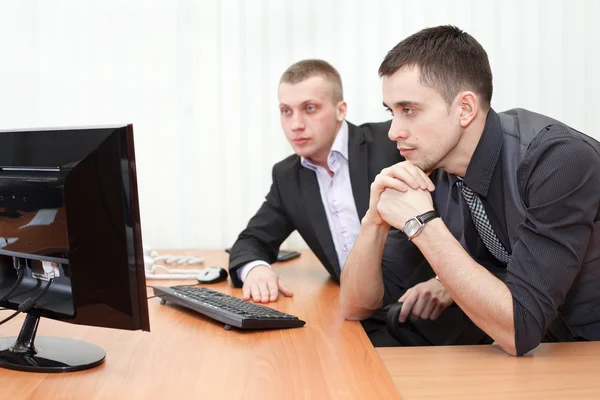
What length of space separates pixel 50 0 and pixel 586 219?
2.41m

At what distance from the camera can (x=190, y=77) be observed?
290 centimetres

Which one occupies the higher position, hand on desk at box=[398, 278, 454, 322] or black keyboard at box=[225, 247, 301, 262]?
hand on desk at box=[398, 278, 454, 322]

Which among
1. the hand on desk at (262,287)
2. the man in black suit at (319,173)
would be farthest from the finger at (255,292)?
the man in black suit at (319,173)

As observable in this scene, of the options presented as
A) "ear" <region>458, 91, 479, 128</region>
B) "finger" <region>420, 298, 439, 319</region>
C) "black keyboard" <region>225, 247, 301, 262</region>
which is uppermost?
"ear" <region>458, 91, 479, 128</region>

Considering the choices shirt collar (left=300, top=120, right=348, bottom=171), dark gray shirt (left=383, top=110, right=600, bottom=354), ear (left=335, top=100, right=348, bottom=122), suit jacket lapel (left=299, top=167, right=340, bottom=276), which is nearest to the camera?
dark gray shirt (left=383, top=110, right=600, bottom=354)

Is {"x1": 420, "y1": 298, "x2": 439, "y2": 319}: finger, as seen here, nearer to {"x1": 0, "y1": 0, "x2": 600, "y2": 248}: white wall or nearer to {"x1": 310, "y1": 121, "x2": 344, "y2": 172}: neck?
Result: {"x1": 310, "y1": 121, "x2": 344, "y2": 172}: neck

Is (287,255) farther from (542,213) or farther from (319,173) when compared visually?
(542,213)

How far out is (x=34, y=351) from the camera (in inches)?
49.6

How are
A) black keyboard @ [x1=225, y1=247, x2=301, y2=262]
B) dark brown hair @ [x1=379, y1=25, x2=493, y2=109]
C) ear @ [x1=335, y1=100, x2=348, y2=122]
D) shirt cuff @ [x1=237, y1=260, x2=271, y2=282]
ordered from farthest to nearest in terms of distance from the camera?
black keyboard @ [x1=225, y1=247, x2=301, y2=262]
ear @ [x1=335, y1=100, x2=348, y2=122]
shirt cuff @ [x1=237, y1=260, x2=271, y2=282]
dark brown hair @ [x1=379, y1=25, x2=493, y2=109]

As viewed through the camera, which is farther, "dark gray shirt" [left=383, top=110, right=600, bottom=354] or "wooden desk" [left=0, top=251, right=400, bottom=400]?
"dark gray shirt" [left=383, top=110, right=600, bottom=354]

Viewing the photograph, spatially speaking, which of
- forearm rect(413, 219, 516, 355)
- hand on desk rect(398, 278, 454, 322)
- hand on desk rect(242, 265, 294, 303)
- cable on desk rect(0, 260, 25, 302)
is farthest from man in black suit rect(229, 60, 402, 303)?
cable on desk rect(0, 260, 25, 302)

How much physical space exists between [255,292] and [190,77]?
1.40m

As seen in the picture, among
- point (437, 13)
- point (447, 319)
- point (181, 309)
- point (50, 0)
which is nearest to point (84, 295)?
point (181, 309)

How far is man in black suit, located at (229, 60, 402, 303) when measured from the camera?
213 centimetres
